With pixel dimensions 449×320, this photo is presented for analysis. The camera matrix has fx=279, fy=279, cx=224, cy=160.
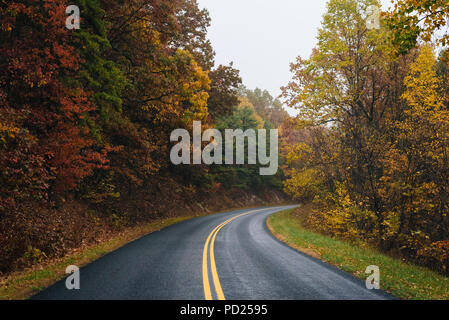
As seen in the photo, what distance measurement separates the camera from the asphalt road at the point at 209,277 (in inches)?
233

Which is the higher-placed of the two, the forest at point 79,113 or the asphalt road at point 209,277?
the forest at point 79,113

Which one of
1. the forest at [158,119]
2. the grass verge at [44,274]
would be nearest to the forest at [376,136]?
the forest at [158,119]

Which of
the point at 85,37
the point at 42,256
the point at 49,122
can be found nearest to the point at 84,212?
the point at 42,256

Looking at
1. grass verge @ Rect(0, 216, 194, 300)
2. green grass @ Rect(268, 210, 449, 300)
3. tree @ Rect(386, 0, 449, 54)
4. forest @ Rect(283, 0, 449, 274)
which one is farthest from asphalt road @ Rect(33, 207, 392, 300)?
tree @ Rect(386, 0, 449, 54)

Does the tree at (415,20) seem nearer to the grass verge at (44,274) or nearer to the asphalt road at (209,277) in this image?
the asphalt road at (209,277)

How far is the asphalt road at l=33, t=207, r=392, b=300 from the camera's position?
233 inches

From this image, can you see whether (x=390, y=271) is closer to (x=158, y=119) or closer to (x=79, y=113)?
(x=79, y=113)

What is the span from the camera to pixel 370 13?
1580 centimetres

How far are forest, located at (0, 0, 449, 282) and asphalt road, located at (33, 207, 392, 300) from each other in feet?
10.9

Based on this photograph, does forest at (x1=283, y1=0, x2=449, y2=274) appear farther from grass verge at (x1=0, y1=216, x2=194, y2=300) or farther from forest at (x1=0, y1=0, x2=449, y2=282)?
grass verge at (x1=0, y1=216, x2=194, y2=300)

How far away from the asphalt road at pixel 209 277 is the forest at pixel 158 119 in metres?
3.32

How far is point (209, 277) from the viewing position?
23.5 ft

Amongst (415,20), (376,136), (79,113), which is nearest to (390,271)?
(415,20)
